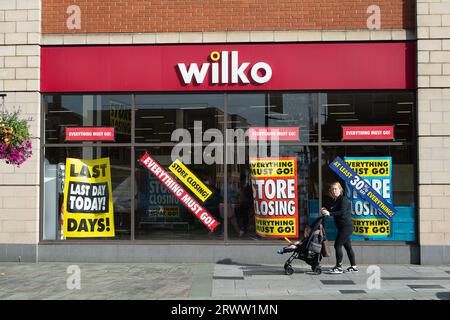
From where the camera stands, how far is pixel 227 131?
12664 millimetres

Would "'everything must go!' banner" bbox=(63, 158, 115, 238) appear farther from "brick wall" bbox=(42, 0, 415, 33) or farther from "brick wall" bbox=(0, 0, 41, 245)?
"brick wall" bbox=(42, 0, 415, 33)

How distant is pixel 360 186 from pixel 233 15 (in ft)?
15.0

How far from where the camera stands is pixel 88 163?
42.5ft

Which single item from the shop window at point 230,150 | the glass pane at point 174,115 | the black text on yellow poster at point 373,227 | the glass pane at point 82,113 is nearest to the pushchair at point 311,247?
the shop window at point 230,150

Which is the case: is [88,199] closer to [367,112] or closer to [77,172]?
[77,172]

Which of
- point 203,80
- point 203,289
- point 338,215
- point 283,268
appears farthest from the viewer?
point 203,80

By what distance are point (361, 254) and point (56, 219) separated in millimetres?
6630

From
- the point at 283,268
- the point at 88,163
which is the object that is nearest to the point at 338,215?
the point at 283,268

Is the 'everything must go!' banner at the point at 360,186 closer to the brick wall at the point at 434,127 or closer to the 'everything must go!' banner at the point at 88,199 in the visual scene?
the brick wall at the point at 434,127

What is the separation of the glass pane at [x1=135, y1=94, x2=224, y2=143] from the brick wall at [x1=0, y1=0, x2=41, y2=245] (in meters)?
2.27

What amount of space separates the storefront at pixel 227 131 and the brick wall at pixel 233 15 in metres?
0.45

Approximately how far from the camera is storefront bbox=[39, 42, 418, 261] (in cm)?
1252

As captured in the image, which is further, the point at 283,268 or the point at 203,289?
the point at 283,268

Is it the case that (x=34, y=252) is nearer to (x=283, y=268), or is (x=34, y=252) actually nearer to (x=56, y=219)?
(x=56, y=219)
